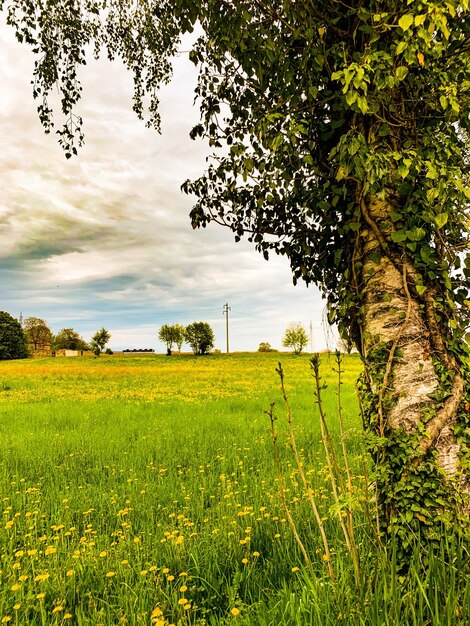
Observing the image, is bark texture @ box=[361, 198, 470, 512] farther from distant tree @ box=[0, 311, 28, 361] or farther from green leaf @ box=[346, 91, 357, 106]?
distant tree @ box=[0, 311, 28, 361]

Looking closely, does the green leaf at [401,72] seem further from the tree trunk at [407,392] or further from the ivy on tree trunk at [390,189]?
the tree trunk at [407,392]

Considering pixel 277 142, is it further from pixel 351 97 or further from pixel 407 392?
pixel 407 392

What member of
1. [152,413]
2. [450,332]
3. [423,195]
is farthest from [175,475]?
[152,413]

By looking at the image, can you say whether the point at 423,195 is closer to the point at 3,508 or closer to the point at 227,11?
the point at 227,11

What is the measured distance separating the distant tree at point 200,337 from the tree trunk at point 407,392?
9924 cm

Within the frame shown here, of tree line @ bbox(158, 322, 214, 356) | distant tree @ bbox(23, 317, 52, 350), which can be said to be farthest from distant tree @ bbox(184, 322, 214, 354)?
distant tree @ bbox(23, 317, 52, 350)

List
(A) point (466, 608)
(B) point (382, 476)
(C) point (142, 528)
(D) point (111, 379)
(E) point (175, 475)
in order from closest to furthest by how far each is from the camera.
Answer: (A) point (466, 608)
(B) point (382, 476)
(C) point (142, 528)
(E) point (175, 475)
(D) point (111, 379)

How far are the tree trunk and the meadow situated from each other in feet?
0.79

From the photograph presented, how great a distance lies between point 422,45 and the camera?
2.35 metres

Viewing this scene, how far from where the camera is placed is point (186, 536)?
4.13 metres

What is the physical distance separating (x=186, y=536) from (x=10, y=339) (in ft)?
265

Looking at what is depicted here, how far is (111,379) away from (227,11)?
28119 millimetres

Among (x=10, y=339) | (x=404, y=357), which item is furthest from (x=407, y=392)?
(x=10, y=339)

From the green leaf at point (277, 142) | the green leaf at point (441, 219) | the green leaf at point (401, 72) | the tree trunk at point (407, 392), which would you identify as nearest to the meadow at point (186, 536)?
the tree trunk at point (407, 392)
